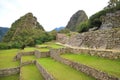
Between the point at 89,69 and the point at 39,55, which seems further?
the point at 39,55

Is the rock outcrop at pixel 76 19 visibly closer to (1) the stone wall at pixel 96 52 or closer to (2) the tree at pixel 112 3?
(2) the tree at pixel 112 3

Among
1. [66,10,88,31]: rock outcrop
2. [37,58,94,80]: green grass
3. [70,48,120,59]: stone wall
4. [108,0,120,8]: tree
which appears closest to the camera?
[37,58,94,80]: green grass

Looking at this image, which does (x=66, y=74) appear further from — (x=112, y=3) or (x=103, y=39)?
(x=112, y=3)

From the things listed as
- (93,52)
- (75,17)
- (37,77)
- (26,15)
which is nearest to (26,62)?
(37,77)

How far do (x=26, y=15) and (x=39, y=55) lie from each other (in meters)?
60.0

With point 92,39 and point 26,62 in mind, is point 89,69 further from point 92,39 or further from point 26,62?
point 26,62

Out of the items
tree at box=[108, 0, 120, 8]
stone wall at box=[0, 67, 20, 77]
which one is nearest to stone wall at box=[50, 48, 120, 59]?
stone wall at box=[0, 67, 20, 77]

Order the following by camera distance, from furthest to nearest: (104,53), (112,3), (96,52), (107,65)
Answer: (112,3) → (96,52) → (104,53) → (107,65)

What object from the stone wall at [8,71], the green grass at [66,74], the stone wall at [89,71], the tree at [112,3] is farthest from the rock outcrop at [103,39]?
the tree at [112,3]

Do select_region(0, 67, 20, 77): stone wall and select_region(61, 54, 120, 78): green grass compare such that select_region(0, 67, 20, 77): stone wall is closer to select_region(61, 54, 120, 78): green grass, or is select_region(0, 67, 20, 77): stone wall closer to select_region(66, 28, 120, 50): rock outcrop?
→ select_region(66, 28, 120, 50): rock outcrop

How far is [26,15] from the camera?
2953 inches

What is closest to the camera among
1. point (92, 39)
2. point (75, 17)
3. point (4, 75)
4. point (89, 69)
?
point (89, 69)

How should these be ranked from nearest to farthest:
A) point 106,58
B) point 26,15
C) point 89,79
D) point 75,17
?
point 89,79 → point 106,58 → point 75,17 → point 26,15

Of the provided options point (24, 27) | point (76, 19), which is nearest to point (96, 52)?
point (76, 19)
